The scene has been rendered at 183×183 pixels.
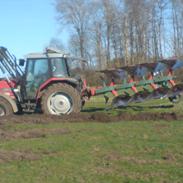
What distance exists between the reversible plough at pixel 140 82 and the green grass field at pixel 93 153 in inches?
161

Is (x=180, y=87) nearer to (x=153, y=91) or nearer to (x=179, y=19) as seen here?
(x=153, y=91)

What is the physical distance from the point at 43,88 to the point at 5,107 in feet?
4.94

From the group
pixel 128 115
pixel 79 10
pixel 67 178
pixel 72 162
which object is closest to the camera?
pixel 67 178

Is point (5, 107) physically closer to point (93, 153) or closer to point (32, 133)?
point (32, 133)

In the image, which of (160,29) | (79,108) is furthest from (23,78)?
(160,29)

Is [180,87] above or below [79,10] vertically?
below

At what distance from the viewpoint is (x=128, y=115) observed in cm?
1667

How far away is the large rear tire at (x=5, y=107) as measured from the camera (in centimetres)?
1795

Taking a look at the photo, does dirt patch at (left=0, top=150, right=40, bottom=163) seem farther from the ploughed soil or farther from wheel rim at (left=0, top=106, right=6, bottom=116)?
wheel rim at (left=0, top=106, right=6, bottom=116)

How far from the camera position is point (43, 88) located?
18.2 m

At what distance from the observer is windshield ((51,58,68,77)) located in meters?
18.4

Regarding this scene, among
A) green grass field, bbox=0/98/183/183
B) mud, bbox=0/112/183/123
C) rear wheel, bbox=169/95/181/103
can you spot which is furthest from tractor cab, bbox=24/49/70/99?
rear wheel, bbox=169/95/181/103

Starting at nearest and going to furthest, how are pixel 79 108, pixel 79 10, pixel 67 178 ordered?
1. pixel 67 178
2. pixel 79 108
3. pixel 79 10

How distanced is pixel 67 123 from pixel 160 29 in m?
59.5
